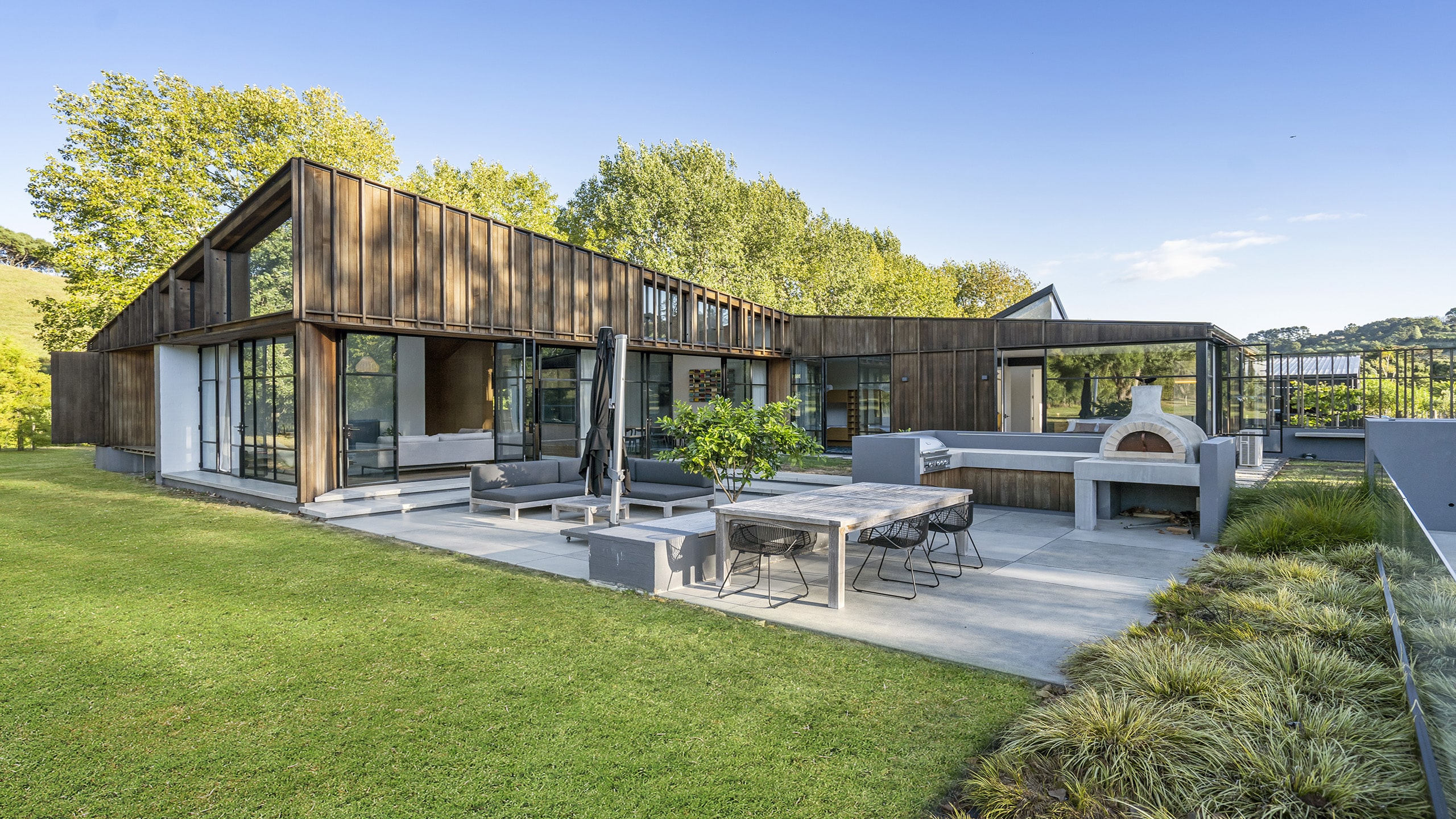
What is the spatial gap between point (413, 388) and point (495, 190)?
65.3 feet

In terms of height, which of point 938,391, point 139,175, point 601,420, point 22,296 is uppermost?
point 22,296

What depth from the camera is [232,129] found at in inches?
931

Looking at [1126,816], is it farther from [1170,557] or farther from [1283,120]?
[1283,120]

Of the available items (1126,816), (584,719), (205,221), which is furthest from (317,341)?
(205,221)

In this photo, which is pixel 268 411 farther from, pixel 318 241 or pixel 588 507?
pixel 588 507

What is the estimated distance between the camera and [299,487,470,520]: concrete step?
10.2m

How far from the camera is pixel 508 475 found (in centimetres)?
1062

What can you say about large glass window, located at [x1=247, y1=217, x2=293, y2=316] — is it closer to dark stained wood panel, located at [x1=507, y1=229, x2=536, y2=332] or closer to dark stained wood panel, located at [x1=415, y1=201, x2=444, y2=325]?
dark stained wood panel, located at [x1=415, y1=201, x2=444, y2=325]

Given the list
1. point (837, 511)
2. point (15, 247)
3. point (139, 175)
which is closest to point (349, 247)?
point (837, 511)

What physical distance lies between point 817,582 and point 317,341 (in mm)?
8960

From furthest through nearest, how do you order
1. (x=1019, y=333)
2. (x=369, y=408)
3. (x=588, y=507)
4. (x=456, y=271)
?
(x=1019, y=333)
(x=456, y=271)
(x=369, y=408)
(x=588, y=507)

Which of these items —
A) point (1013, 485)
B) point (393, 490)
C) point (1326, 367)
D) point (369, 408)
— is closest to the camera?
point (1013, 485)

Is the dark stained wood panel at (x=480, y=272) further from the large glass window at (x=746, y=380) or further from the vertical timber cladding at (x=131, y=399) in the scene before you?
the vertical timber cladding at (x=131, y=399)

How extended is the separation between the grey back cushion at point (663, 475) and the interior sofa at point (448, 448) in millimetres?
5130
